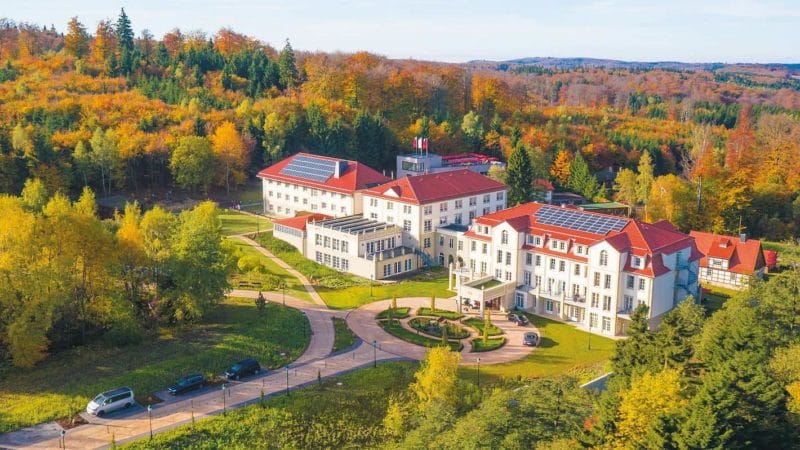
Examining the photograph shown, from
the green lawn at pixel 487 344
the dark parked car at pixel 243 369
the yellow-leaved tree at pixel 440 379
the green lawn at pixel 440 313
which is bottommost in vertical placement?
the green lawn at pixel 487 344

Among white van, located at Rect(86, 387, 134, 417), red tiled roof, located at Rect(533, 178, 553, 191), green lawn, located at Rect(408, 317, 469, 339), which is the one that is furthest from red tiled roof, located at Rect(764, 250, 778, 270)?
white van, located at Rect(86, 387, 134, 417)

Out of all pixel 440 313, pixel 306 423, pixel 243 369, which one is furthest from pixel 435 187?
pixel 306 423

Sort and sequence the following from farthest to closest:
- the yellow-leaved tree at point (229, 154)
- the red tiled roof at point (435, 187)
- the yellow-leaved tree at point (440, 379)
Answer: the yellow-leaved tree at point (229, 154) < the red tiled roof at point (435, 187) < the yellow-leaved tree at point (440, 379)

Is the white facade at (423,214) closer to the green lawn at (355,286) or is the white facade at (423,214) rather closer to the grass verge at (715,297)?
the green lawn at (355,286)

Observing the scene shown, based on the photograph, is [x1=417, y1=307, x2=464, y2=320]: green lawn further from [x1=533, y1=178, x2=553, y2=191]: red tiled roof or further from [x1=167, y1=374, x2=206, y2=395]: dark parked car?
[x1=533, y1=178, x2=553, y2=191]: red tiled roof

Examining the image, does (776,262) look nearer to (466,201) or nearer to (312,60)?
(466,201)

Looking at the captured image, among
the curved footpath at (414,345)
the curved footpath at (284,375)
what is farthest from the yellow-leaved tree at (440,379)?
the curved footpath at (414,345)
